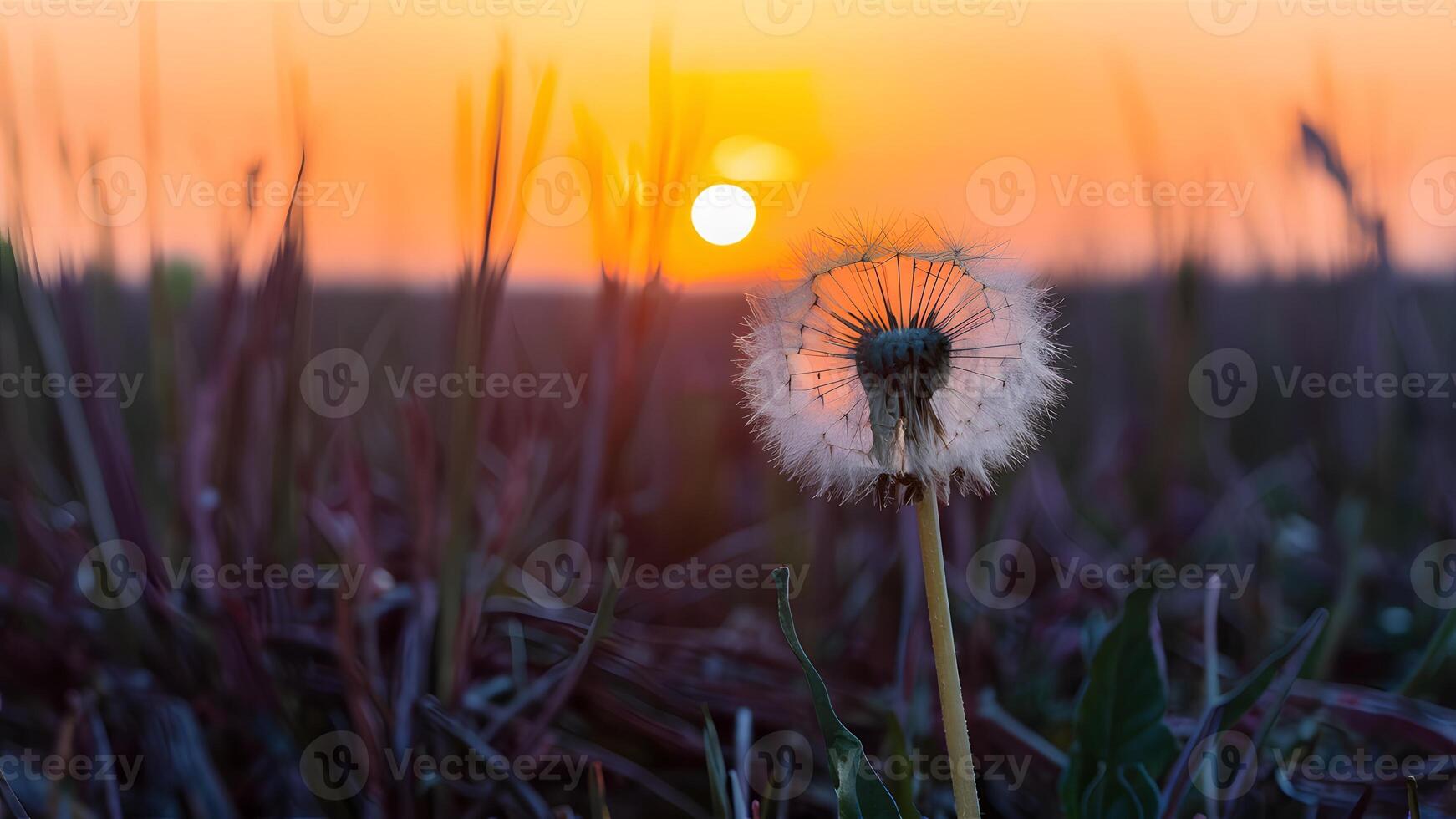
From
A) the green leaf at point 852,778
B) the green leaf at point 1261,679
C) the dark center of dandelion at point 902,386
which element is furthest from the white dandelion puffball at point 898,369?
the green leaf at point 1261,679

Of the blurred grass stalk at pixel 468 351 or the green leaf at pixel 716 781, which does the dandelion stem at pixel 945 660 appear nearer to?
the green leaf at pixel 716 781

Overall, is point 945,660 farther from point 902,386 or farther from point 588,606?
point 588,606

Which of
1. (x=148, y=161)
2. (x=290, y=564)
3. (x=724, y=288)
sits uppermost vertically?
(x=148, y=161)

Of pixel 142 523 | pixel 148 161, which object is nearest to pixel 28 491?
pixel 142 523

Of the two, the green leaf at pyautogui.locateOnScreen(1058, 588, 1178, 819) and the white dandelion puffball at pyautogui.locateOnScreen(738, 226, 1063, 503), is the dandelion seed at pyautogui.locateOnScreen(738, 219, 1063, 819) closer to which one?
the white dandelion puffball at pyautogui.locateOnScreen(738, 226, 1063, 503)

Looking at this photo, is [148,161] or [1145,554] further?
[1145,554]

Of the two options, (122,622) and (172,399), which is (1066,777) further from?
(172,399)

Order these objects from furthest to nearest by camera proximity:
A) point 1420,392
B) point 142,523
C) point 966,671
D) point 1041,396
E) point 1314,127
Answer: point 1420,392 → point 1314,127 → point 966,671 → point 142,523 → point 1041,396
